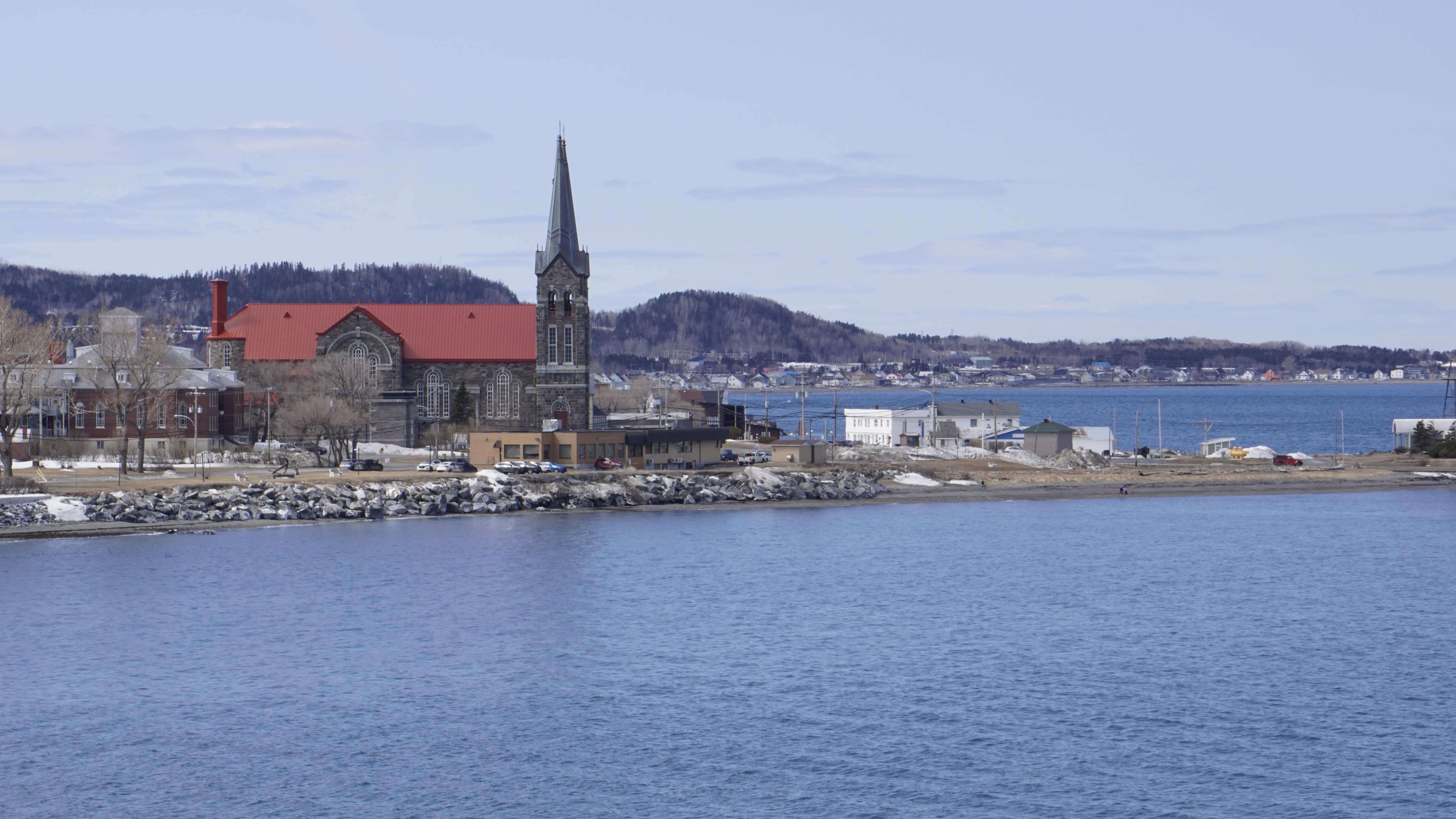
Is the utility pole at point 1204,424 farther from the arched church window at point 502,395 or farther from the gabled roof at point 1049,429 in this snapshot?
the arched church window at point 502,395

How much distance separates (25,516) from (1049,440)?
207 ft

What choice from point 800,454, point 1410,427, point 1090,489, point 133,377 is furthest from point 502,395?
point 1410,427

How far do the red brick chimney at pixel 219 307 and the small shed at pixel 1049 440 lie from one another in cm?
Result: 5683

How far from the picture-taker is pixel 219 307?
103188 millimetres

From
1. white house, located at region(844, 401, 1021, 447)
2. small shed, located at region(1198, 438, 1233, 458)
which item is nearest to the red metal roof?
white house, located at region(844, 401, 1021, 447)

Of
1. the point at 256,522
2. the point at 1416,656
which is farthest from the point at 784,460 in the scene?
the point at 1416,656

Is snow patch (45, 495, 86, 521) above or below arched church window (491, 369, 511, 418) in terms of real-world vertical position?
below

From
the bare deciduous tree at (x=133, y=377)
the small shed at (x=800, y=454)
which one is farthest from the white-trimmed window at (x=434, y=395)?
the small shed at (x=800, y=454)

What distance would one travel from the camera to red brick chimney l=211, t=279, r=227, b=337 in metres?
102

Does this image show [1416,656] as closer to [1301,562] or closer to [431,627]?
[1301,562]

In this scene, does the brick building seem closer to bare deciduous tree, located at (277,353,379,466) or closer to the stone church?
bare deciduous tree, located at (277,353,379,466)

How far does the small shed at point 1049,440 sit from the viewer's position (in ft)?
320

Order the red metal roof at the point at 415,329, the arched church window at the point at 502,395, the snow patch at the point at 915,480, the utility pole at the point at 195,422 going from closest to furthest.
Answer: the snow patch at the point at 915,480 → the utility pole at the point at 195,422 → the arched church window at the point at 502,395 → the red metal roof at the point at 415,329

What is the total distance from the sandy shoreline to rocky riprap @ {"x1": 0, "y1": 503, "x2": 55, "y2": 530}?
5.71 m
